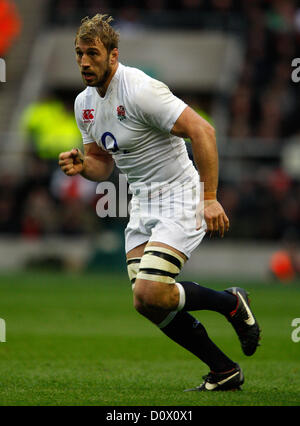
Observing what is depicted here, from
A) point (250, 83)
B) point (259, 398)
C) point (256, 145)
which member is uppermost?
point (250, 83)

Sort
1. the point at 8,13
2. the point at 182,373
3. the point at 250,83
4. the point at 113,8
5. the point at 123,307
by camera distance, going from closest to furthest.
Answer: the point at 182,373, the point at 123,307, the point at 250,83, the point at 8,13, the point at 113,8

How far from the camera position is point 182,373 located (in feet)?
24.9

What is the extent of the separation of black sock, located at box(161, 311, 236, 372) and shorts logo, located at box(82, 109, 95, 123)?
4.97ft


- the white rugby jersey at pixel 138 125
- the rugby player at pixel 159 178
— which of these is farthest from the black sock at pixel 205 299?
the white rugby jersey at pixel 138 125

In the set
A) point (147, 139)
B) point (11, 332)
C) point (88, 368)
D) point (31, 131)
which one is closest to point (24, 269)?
point (31, 131)

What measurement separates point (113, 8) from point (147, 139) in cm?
2211

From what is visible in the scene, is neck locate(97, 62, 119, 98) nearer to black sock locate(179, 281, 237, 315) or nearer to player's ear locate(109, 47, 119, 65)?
player's ear locate(109, 47, 119, 65)

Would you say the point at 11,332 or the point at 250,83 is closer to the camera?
the point at 11,332

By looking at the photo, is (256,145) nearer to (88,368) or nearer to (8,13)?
(8,13)

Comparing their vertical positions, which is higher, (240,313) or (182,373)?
(240,313)

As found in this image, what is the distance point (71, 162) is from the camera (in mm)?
6621

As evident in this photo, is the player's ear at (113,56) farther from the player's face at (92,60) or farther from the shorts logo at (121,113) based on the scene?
the shorts logo at (121,113)

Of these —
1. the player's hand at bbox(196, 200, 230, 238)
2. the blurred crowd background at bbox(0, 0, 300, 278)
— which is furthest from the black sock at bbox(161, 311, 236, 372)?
the blurred crowd background at bbox(0, 0, 300, 278)

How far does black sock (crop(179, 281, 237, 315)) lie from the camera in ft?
21.2
